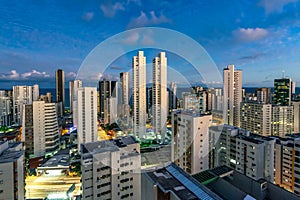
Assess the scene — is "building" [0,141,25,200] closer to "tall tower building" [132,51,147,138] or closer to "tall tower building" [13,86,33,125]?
"tall tower building" [132,51,147,138]

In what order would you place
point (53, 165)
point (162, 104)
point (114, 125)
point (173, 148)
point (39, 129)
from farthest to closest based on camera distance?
point (114, 125) → point (162, 104) → point (39, 129) → point (53, 165) → point (173, 148)

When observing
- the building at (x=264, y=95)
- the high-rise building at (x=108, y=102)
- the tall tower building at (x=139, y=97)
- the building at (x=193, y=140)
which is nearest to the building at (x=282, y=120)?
the building at (x=264, y=95)

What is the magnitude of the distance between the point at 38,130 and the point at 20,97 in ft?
18.2

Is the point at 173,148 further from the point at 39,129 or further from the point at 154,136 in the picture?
the point at 39,129

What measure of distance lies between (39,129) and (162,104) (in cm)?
448

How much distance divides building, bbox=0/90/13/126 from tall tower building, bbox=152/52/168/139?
25.4 feet

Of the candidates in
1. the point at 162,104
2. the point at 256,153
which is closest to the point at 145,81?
the point at 162,104

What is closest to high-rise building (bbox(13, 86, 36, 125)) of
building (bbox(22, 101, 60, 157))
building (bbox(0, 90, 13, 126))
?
building (bbox(0, 90, 13, 126))

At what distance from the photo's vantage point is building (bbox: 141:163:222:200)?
1149 mm

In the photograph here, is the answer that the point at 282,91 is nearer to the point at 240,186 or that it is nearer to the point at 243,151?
the point at 243,151

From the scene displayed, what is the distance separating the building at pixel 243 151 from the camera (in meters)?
3.45

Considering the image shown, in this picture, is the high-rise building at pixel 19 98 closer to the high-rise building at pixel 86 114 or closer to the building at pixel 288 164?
the high-rise building at pixel 86 114

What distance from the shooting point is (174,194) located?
1.15 m

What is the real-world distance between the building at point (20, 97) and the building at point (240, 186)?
422 inches
